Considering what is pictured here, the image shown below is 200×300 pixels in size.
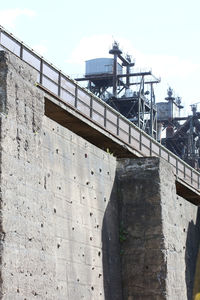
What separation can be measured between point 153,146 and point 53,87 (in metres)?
8.63

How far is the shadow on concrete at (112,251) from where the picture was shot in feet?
68.2

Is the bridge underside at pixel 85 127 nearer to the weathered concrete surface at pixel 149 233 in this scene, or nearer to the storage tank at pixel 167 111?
the weathered concrete surface at pixel 149 233

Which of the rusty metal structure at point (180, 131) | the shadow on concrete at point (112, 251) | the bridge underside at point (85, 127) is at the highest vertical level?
the rusty metal structure at point (180, 131)

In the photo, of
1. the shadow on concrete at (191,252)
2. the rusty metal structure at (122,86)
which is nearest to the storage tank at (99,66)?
the rusty metal structure at (122,86)

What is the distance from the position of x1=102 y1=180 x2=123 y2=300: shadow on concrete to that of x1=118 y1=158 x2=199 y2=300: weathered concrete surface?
0.77 ft

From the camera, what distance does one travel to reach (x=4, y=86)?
617 inches

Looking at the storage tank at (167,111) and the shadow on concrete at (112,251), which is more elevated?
the storage tank at (167,111)

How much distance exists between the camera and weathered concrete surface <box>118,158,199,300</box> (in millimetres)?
21438

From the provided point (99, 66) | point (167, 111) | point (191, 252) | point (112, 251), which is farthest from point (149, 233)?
point (167, 111)

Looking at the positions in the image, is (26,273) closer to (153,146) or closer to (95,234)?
(95,234)

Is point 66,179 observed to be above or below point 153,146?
below

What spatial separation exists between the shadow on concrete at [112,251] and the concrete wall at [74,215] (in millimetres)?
27

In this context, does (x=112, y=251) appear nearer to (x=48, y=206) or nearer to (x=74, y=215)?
(x=74, y=215)

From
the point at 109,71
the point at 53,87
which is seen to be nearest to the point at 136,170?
the point at 53,87
